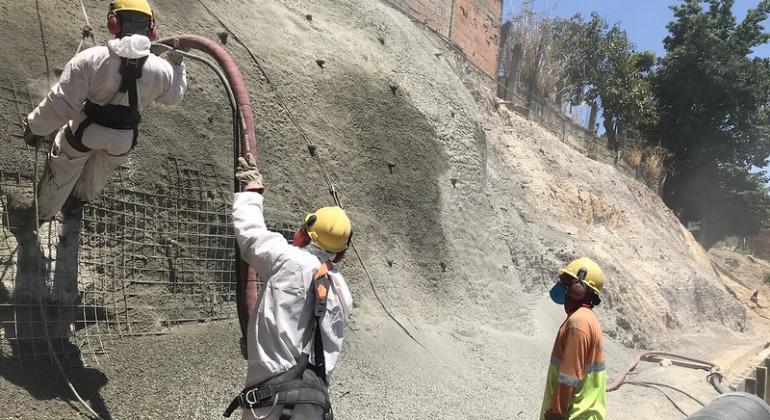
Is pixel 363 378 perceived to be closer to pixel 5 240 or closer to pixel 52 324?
pixel 52 324

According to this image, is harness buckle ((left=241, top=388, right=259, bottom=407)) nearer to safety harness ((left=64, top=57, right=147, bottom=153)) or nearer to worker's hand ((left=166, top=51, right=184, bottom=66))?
safety harness ((left=64, top=57, right=147, bottom=153))

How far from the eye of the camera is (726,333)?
18062 mm

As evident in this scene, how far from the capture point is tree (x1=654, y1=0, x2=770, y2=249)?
1127 inches

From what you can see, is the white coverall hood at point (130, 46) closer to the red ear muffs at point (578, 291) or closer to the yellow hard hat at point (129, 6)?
the yellow hard hat at point (129, 6)

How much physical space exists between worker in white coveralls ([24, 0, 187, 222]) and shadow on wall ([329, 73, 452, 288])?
3650 mm

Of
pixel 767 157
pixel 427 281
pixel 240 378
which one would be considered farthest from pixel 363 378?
pixel 767 157

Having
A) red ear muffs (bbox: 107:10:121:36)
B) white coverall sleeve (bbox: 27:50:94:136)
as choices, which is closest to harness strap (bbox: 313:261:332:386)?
→ white coverall sleeve (bbox: 27:50:94:136)

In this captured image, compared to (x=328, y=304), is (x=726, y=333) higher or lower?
lower

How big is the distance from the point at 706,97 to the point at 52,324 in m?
30.0

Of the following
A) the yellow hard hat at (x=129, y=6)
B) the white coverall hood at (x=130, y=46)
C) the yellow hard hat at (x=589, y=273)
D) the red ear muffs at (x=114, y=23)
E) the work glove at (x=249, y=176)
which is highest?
the yellow hard hat at (x=129, y=6)

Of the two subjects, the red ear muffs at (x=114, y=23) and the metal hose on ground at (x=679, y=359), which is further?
the metal hose on ground at (x=679, y=359)

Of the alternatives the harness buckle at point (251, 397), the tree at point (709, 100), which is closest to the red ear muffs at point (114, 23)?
the harness buckle at point (251, 397)

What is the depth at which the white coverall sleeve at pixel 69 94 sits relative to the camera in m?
4.24

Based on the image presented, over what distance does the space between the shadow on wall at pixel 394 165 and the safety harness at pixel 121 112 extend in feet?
12.3
